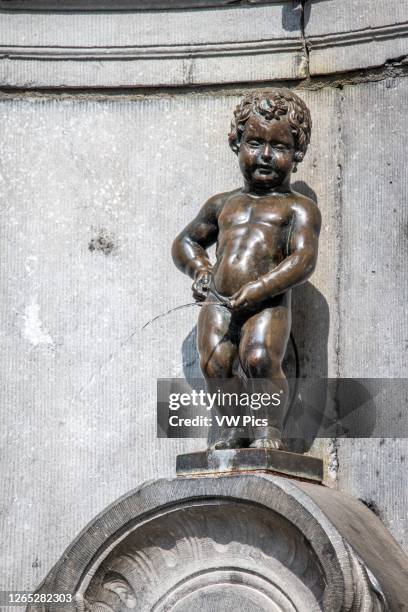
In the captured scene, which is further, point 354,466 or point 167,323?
point 167,323

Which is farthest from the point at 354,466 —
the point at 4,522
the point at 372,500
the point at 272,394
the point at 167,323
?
the point at 4,522

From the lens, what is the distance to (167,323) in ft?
A: 12.1

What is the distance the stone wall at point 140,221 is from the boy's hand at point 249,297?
1.33ft

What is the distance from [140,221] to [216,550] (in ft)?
3.56

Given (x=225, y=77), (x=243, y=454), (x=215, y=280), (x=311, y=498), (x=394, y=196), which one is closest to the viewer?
(x=311, y=498)

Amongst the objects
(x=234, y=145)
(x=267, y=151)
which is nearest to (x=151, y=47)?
(x=234, y=145)

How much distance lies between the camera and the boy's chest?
10.9 ft

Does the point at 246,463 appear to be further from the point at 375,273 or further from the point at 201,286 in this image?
the point at 375,273

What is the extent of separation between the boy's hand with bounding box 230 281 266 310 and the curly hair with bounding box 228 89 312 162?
0.38 meters

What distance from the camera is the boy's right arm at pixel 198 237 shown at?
11.3 ft

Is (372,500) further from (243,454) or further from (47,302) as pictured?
(47,302)

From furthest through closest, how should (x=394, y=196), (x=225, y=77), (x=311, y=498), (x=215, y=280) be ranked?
(x=225, y=77) → (x=394, y=196) → (x=215, y=280) → (x=311, y=498)

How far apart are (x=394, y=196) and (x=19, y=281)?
3.36 ft

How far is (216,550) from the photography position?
9.99ft
